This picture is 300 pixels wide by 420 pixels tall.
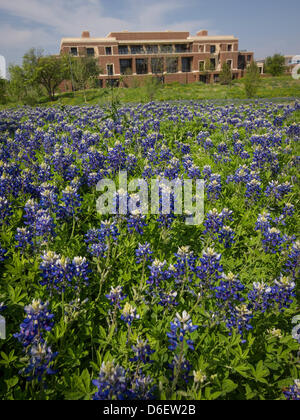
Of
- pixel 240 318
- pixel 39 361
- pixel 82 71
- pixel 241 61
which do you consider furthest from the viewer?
pixel 241 61

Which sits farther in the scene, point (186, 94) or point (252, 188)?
point (186, 94)

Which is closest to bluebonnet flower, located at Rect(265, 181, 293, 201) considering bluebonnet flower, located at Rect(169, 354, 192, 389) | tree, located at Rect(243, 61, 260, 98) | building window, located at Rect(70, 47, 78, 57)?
bluebonnet flower, located at Rect(169, 354, 192, 389)

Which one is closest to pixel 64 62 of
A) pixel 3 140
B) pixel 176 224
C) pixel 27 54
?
pixel 27 54

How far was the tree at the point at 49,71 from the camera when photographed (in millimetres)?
48562

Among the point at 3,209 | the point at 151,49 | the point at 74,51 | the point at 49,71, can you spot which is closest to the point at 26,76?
the point at 49,71

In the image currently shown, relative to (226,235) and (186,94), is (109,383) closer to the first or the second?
(226,235)

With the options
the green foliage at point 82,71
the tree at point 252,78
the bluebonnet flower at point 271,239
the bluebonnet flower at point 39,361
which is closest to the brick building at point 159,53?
the green foliage at point 82,71

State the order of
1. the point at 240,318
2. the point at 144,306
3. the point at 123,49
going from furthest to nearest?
the point at 123,49
the point at 144,306
the point at 240,318

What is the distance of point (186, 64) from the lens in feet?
235

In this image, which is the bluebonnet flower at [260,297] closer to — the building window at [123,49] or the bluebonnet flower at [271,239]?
the bluebonnet flower at [271,239]

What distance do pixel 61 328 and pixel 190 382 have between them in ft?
4.50

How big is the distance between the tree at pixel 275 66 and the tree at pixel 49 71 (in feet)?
205

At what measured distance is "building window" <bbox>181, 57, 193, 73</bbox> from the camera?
70938mm

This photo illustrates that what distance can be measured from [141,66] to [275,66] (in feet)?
137
